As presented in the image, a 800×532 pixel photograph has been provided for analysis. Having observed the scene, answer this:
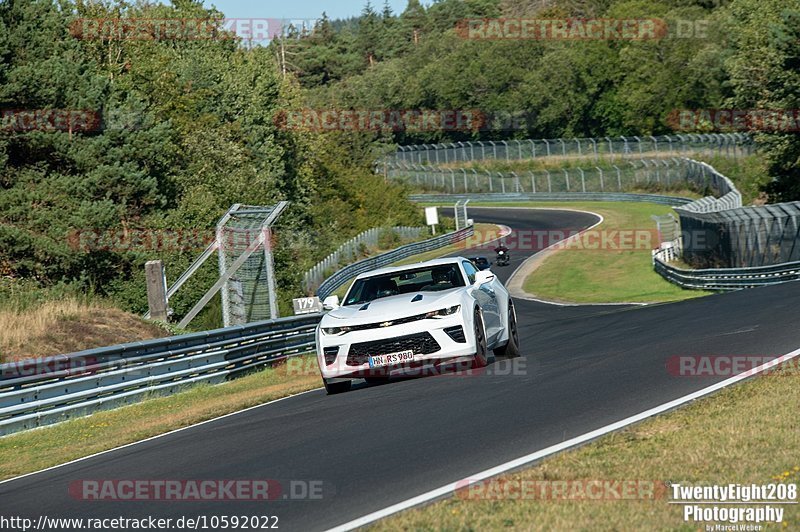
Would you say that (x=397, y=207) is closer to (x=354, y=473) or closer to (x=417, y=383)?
(x=417, y=383)

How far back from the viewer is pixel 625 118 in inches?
4296

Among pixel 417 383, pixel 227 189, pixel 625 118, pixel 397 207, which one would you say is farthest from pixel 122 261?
pixel 625 118

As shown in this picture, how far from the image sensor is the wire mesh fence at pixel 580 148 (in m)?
73.8

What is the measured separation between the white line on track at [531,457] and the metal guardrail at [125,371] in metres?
9.36

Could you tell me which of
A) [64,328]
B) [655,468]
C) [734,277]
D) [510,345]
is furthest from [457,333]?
[734,277]

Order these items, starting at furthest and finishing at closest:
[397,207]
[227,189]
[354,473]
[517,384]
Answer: [397,207], [227,189], [517,384], [354,473]

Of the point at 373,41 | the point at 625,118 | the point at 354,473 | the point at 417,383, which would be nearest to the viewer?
the point at 354,473

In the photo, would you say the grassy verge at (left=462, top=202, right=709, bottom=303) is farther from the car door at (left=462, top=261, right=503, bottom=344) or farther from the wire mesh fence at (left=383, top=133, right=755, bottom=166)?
the car door at (left=462, top=261, right=503, bottom=344)

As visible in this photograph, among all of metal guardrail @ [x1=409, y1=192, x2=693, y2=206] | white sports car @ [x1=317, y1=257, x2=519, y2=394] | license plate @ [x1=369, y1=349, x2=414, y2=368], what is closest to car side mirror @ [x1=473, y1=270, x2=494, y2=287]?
white sports car @ [x1=317, y1=257, x2=519, y2=394]

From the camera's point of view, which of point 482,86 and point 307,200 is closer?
point 307,200

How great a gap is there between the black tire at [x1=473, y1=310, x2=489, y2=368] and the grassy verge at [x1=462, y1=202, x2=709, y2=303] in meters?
24.4

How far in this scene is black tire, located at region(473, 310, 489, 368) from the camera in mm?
13031

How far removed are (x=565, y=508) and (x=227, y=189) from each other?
4820 cm

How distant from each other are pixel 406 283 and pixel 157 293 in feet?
34.5
